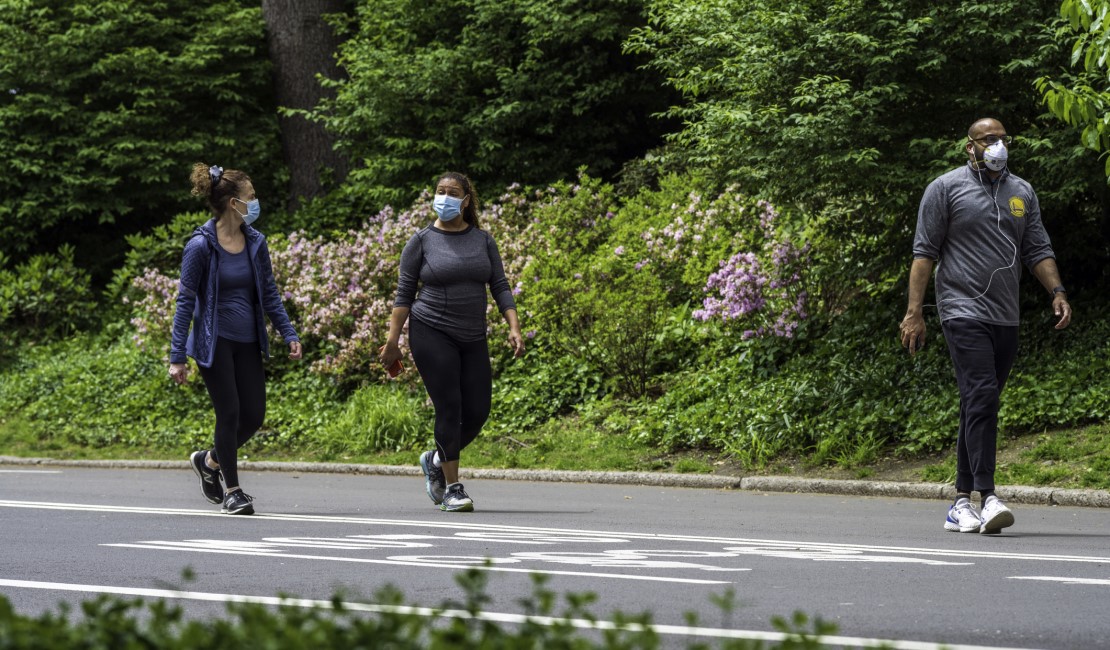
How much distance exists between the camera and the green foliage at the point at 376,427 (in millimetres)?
16125

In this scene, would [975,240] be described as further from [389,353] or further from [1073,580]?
[389,353]

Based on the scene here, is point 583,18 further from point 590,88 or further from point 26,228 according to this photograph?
point 26,228

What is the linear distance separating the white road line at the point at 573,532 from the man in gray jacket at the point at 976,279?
45.5 inches

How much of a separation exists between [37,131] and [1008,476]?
60.0 feet

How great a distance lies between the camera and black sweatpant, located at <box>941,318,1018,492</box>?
8500 millimetres

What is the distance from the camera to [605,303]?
15500 millimetres

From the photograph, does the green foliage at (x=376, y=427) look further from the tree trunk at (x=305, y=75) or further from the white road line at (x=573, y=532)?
the tree trunk at (x=305, y=75)

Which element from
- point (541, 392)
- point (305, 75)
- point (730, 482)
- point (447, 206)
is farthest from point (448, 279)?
point (305, 75)

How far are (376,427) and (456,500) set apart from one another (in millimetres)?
6486

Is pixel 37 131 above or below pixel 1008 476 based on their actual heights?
above

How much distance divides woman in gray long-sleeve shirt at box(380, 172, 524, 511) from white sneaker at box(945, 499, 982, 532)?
2.81 meters

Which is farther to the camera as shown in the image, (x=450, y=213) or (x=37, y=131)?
(x=37, y=131)

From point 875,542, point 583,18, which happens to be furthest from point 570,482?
point 583,18

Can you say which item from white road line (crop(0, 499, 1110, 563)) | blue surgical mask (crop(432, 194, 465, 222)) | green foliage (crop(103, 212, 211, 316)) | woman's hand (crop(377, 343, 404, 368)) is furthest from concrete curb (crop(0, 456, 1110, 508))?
green foliage (crop(103, 212, 211, 316))
